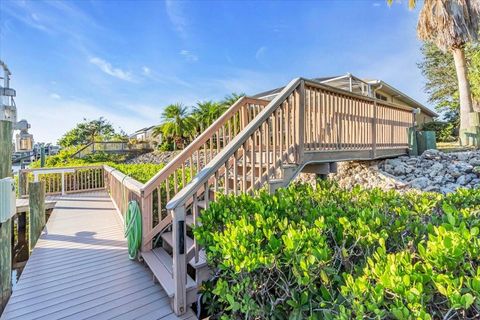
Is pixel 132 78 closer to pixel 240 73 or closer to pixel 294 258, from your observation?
pixel 240 73

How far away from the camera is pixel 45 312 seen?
2.37m

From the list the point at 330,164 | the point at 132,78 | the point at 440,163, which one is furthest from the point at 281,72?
the point at 330,164

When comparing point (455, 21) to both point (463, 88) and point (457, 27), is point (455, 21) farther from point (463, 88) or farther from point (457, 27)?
point (463, 88)

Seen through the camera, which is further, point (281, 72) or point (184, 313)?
point (281, 72)

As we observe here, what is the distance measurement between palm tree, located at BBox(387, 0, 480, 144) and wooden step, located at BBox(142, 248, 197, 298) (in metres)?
10.9

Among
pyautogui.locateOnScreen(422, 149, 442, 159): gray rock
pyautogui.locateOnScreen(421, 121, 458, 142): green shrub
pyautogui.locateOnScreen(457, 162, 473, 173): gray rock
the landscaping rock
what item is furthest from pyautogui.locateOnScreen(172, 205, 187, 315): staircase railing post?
pyautogui.locateOnScreen(421, 121, 458, 142): green shrub

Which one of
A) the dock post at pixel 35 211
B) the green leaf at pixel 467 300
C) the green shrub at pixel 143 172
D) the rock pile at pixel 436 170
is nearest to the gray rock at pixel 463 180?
the rock pile at pixel 436 170

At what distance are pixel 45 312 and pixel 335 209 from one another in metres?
2.76

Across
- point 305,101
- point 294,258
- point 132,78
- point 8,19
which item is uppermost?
point 132,78

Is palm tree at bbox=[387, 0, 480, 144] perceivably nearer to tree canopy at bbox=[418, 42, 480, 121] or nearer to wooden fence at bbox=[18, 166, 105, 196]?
tree canopy at bbox=[418, 42, 480, 121]

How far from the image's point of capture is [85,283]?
2.88 metres

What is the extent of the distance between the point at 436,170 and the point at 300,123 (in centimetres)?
428

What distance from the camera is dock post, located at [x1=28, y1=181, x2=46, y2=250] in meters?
4.54

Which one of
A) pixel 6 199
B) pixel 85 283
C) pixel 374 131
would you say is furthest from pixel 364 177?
pixel 6 199
